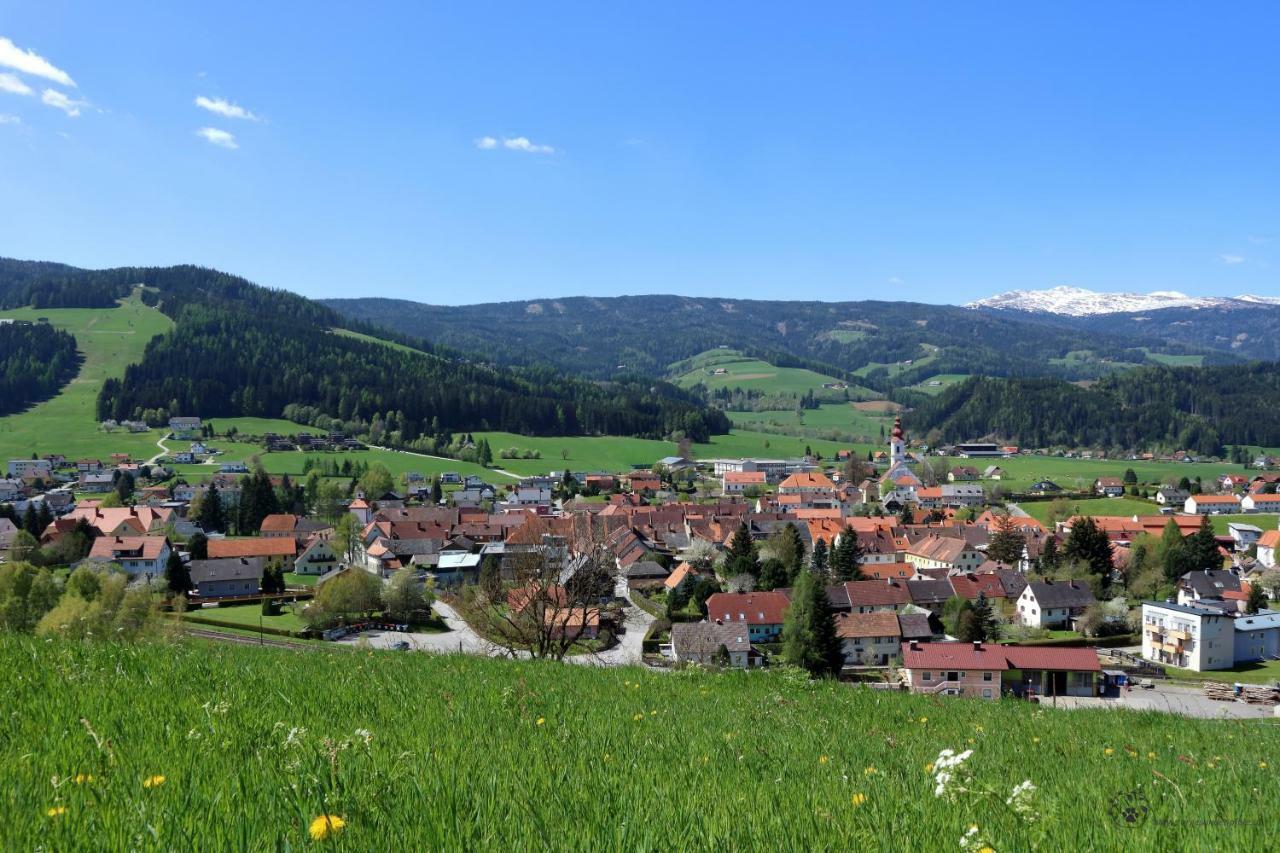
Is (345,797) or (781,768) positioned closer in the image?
(345,797)

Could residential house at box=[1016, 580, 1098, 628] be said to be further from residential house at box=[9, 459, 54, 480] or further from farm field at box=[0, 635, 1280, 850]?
residential house at box=[9, 459, 54, 480]

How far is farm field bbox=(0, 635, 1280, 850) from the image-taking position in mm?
2693

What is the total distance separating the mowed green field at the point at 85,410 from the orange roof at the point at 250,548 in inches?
2605

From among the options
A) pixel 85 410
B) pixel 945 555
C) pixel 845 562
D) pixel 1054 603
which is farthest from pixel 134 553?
pixel 85 410

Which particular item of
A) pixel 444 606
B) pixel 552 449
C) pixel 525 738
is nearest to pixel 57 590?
pixel 444 606

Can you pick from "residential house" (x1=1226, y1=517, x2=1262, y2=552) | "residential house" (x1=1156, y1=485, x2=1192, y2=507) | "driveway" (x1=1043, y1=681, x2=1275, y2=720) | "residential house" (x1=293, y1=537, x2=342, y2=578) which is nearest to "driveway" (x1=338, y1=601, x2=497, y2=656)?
"residential house" (x1=293, y1=537, x2=342, y2=578)

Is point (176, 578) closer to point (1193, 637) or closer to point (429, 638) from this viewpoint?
point (429, 638)

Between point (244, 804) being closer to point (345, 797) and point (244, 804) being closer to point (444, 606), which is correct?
point (345, 797)

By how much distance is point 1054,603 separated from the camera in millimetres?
55125

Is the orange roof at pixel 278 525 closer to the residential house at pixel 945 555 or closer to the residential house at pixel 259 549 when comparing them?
the residential house at pixel 259 549

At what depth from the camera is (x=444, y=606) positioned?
59.2 metres

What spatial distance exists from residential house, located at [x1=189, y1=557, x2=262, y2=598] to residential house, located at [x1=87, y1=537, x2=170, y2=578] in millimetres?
4323

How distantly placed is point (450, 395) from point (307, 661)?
166m

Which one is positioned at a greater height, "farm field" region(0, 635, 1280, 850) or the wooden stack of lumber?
"farm field" region(0, 635, 1280, 850)
